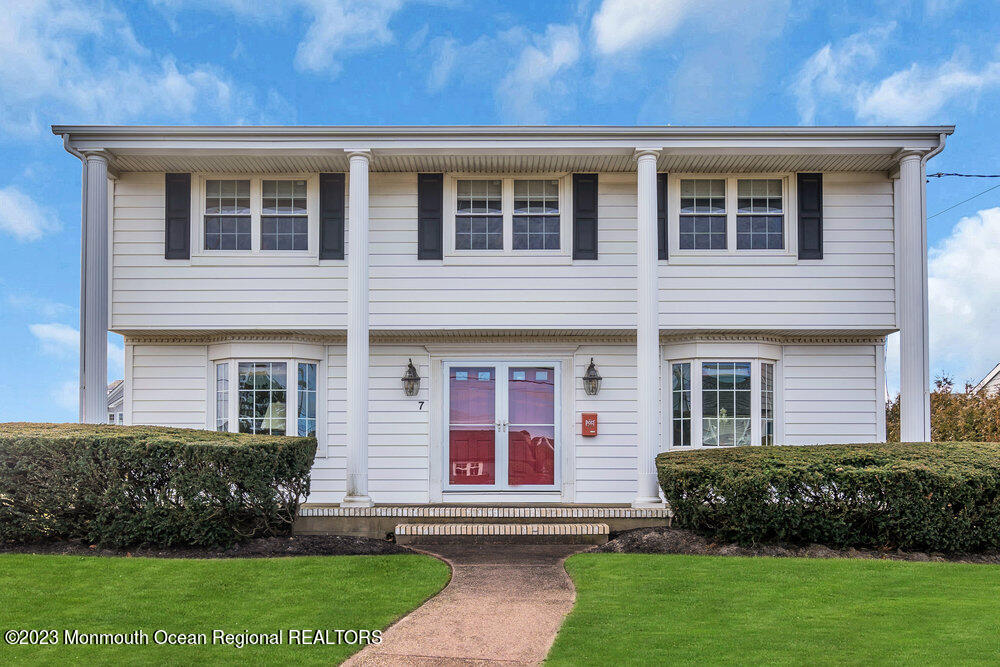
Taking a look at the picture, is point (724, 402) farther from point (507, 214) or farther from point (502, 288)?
point (507, 214)

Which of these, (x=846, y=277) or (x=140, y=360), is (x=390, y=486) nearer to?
(x=140, y=360)

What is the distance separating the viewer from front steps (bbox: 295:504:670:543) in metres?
9.26

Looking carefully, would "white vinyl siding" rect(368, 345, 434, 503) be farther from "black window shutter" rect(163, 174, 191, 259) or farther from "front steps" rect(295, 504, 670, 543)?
"black window shutter" rect(163, 174, 191, 259)

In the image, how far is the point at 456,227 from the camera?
1114 centimetres

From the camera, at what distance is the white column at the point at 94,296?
9992 millimetres

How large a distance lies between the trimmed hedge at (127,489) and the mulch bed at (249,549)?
0.09 m

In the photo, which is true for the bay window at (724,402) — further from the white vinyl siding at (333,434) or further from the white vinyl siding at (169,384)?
the white vinyl siding at (169,384)

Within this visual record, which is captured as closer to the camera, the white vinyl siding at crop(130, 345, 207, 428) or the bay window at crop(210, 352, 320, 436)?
the bay window at crop(210, 352, 320, 436)

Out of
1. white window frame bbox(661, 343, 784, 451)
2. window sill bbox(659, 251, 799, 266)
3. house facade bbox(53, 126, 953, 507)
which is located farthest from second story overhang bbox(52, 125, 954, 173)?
white window frame bbox(661, 343, 784, 451)

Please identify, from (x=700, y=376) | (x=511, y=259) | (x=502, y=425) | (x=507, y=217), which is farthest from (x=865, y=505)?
(x=507, y=217)

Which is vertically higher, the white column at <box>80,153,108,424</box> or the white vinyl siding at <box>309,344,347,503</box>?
the white column at <box>80,153,108,424</box>

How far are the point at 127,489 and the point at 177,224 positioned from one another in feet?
14.4

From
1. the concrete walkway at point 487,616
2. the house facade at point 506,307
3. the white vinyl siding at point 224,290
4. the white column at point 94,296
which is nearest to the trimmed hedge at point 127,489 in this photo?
the white column at point 94,296

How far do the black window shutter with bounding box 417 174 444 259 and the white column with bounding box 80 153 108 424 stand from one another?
4.23 meters
